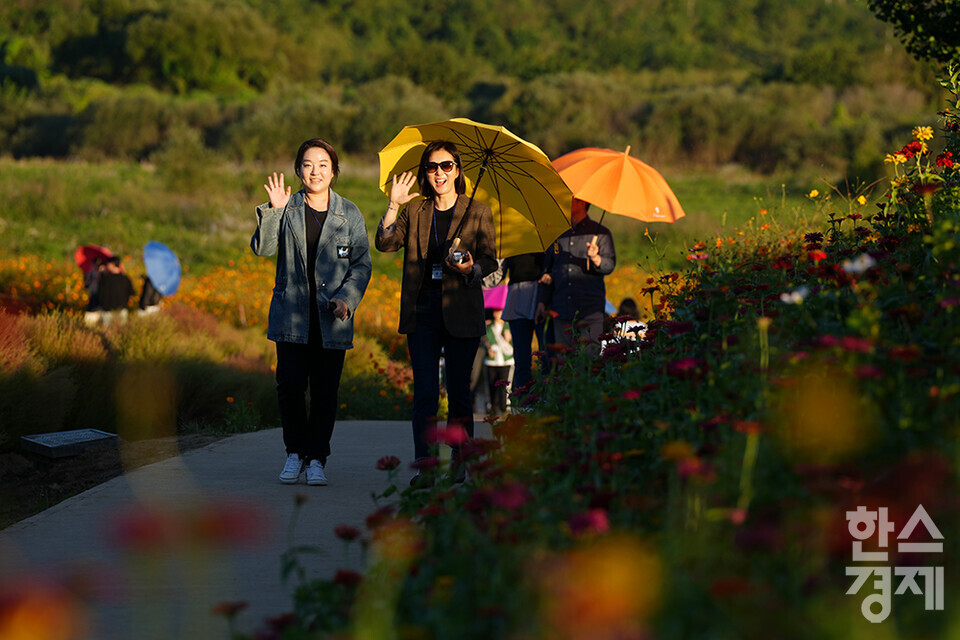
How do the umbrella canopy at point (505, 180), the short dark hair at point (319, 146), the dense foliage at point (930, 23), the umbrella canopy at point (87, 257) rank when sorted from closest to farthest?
the short dark hair at point (319, 146), the umbrella canopy at point (505, 180), the dense foliage at point (930, 23), the umbrella canopy at point (87, 257)

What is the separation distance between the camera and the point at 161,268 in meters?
16.1

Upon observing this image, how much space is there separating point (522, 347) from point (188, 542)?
445cm

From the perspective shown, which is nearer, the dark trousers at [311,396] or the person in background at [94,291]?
the dark trousers at [311,396]

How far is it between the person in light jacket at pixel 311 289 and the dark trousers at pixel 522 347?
7.95ft

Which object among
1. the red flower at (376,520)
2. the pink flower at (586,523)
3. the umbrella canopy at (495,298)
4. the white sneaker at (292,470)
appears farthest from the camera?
the umbrella canopy at (495,298)

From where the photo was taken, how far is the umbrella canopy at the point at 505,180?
661 centimetres

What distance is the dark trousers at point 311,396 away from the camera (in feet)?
20.2

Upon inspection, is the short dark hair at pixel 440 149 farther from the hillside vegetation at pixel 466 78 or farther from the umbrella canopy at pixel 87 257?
the hillside vegetation at pixel 466 78

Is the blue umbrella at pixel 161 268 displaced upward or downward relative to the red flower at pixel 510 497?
upward

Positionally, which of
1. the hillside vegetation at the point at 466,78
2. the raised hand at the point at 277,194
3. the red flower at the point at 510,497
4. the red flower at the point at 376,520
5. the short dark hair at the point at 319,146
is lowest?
the red flower at the point at 376,520

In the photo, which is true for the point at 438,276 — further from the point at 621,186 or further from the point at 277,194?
the point at 621,186

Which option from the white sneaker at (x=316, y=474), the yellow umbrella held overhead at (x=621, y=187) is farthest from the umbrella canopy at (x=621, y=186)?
the white sneaker at (x=316, y=474)

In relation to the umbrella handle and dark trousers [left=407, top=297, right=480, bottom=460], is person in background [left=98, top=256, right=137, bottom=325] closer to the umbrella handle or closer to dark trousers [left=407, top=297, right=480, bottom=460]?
dark trousers [left=407, top=297, right=480, bottom=460]

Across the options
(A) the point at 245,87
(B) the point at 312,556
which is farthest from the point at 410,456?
(A) the point at 245,87
